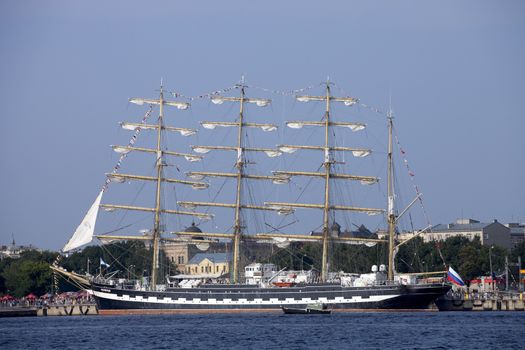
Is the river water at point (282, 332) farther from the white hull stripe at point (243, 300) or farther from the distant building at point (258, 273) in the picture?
the distant building at point (258, 273)

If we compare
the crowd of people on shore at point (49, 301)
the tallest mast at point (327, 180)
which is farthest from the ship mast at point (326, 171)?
the crowd of people on shore at point (49, 301)

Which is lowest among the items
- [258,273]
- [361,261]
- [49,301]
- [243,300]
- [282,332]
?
[282,332]

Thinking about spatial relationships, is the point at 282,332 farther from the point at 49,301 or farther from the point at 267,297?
the point at 49,301

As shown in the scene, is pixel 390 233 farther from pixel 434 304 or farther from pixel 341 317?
pixel 341 317

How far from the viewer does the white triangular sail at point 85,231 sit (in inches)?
4889

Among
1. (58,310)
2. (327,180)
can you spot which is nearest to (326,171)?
(327,180)

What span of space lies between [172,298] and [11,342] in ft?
123

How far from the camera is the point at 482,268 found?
167250mm

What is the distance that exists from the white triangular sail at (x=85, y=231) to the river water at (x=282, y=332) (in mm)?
11812

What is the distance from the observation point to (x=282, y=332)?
3447 inches

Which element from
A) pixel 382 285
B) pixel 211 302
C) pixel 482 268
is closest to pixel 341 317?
pixel 382 285

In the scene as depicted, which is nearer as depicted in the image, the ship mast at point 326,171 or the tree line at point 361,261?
the ship mast at point 326,171

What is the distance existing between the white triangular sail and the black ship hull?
4.86 m

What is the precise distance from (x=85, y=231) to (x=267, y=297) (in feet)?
68.2
